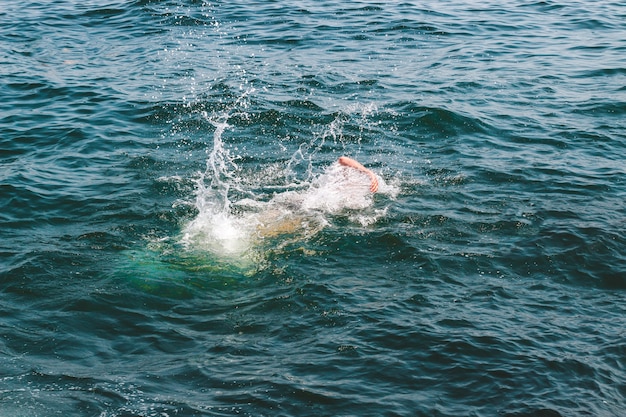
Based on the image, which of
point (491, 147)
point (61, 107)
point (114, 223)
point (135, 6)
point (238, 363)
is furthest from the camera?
point (135, 6)

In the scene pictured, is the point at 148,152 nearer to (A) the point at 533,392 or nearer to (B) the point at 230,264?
(B) the point at 230,264

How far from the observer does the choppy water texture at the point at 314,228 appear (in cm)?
746

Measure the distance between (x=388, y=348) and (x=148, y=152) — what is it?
7450 mm

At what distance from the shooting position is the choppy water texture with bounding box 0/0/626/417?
746 cm

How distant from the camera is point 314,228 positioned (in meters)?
10.6

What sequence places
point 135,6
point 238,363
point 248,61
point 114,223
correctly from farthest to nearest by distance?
point 135,6 → point 248,61 → point 114,223 → point 238,363

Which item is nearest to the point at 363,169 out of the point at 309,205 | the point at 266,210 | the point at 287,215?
the point at 309,205

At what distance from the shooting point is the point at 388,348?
7938 mm

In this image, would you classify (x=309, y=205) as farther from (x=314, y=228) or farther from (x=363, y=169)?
(x=363, y=169)

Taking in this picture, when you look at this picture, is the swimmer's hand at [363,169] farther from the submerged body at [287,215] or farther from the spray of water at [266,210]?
the spray of water at [266,210]

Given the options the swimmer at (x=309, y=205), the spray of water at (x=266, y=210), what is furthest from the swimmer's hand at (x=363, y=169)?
the spray of water at (x=266, y=210)

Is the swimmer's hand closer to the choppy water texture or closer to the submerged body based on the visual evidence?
the submerged body

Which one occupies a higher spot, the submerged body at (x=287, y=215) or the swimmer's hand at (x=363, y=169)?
the swimmer's hand at (x=363, y=169)

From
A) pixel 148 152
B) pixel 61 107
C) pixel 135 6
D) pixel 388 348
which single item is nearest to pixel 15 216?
pixel 148 152
